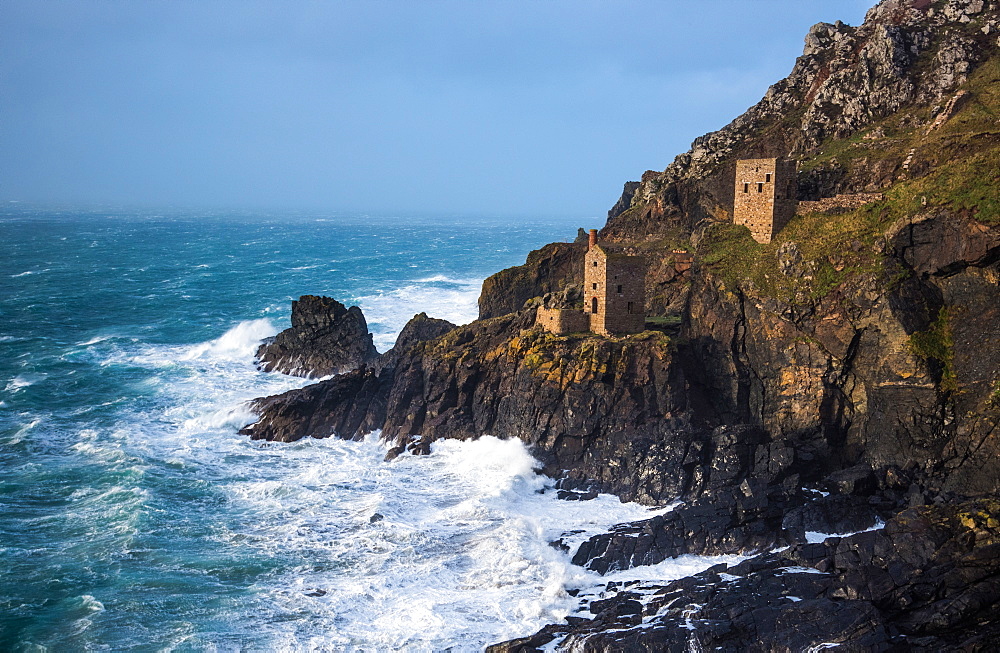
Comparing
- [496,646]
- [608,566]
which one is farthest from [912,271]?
[496,646]

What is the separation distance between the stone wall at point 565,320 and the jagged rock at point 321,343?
19.5 metres

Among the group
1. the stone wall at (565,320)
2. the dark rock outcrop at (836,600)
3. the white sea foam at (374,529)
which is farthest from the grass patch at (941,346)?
the stone wall at (565,320)

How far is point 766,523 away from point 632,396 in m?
10.9

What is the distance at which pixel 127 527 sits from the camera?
130 ft

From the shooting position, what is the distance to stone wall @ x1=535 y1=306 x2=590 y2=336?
48.5 m

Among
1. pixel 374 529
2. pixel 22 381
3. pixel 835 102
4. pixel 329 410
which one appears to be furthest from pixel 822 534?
pixel 22 381

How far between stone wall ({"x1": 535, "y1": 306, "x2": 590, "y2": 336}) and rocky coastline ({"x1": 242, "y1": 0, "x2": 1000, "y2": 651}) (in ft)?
2.36

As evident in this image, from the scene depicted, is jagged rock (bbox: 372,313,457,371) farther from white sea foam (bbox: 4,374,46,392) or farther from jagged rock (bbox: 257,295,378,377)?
white sea foam (bbox: 4,374,46,392)

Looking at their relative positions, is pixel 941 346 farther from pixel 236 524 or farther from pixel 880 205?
pixel 236 524

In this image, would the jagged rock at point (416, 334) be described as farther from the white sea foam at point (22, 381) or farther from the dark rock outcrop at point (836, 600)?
the dark rock outcrop at point (836, 600)

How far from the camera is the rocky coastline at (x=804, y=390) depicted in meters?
30.7

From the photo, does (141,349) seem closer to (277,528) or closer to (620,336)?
(277,528)

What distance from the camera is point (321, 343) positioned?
65938mm

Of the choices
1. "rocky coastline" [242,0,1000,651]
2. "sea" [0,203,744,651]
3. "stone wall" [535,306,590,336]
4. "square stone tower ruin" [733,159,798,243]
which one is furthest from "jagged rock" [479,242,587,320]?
"square stone tower ruin" [733,159,798,243]
